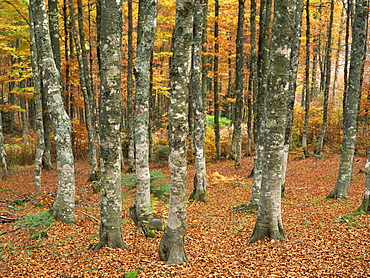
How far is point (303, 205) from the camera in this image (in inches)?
369

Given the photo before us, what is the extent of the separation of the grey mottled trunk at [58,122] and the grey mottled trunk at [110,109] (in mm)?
2561

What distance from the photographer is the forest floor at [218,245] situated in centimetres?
483

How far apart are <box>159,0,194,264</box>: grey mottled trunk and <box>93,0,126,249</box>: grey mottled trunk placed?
135cm

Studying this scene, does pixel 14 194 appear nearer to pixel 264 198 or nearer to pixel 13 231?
pixel 13 231

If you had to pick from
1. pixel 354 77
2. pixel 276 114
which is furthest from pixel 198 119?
pixel 276 114

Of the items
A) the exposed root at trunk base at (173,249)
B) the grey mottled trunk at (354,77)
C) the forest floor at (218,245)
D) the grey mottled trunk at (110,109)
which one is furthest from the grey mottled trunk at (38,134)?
the grey mottled trunk at (354,77)

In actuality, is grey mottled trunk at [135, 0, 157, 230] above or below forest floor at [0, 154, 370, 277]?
above

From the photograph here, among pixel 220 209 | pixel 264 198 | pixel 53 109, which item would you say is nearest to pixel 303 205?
pixel 220 209

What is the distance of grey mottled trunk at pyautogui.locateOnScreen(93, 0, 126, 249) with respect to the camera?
568 cm

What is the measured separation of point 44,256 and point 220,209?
5.57 metres

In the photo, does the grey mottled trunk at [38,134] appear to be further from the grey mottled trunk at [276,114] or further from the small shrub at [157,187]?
the grey mottled trunk at [276,114]

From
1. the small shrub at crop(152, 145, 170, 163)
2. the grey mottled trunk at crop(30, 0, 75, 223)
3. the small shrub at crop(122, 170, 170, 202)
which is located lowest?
the small shrub at crop(152, 145, 170, 163)

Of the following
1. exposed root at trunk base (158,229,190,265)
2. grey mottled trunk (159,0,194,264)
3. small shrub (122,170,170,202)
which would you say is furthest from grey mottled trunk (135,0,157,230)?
grey mottled trunk (159,0,194,264)

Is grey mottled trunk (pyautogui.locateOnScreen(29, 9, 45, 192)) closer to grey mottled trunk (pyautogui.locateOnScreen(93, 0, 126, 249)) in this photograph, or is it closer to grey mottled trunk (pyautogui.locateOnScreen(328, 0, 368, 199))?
grey mottled trunk (pyautogui.locateOnScreen(93, 0, 126, 249))
